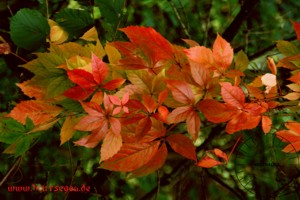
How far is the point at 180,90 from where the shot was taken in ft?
1.76

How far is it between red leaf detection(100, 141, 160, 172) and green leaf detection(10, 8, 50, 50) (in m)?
0.37

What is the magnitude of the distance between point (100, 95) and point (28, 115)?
21cm

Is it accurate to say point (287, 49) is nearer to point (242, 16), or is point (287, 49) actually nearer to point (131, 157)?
point (131, 157)

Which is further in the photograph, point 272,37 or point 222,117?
point 272,37

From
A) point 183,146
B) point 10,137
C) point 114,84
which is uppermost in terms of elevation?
point 114,84

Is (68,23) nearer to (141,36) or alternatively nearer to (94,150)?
(141,36)

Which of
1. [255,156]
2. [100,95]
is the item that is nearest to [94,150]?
[255,156]

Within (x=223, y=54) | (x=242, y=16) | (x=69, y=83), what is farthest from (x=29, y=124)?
(x=242, y=16)

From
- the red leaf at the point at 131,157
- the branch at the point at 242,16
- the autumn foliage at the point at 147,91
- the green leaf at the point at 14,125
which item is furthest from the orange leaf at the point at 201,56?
the branch at the point at 242,16

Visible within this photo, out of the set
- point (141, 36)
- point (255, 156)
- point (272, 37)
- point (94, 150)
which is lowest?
point (94, 150)

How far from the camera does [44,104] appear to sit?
0.67 meters

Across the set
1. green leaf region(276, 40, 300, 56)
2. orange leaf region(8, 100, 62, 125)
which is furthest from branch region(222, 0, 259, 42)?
orange leaf region(8, 100, 62, 125)

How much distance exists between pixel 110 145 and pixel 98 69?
0.49 ft

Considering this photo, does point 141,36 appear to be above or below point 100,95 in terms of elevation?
above
